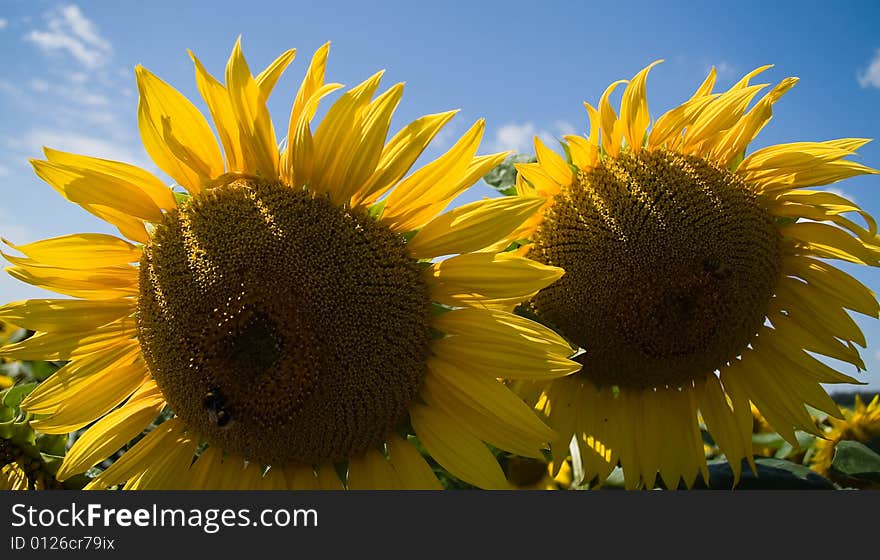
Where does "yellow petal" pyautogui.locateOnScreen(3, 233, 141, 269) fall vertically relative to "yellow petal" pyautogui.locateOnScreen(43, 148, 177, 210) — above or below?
below

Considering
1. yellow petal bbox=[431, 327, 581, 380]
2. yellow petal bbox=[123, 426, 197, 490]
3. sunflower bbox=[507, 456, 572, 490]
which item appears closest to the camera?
yellow petal bbox=[431, 327, 581, 380]

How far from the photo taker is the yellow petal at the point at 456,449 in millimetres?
2748

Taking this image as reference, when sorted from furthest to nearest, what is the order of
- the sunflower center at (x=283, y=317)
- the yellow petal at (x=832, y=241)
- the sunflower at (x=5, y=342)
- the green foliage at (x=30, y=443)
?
the sunflower at (x=5, y=342) < the yellow petal at (x=832, y=241) < the green foliage at (x=30, y=443) < the sunflower center at (x=283, y=317)

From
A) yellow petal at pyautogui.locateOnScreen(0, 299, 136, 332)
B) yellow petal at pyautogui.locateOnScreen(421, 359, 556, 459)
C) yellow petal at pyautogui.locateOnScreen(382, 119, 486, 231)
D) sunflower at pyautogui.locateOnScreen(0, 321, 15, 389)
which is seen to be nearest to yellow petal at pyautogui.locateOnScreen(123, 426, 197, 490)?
yellow petal at pyautogui.locateOnScreen(0, 299, 136, 332)

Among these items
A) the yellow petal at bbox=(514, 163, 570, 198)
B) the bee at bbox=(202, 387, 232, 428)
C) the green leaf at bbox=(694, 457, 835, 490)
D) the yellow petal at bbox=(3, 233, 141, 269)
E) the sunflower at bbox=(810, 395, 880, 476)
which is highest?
the yellow petal at bbox=(514, 163, 570, 198)

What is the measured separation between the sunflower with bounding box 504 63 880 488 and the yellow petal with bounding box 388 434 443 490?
2.16 ft

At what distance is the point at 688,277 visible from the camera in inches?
121

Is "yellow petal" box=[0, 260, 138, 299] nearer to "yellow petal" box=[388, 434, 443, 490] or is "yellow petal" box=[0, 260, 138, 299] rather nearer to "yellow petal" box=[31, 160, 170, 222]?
"yellow petal" box=[31, 160, 170, 222]

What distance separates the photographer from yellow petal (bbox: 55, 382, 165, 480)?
9.84 ft

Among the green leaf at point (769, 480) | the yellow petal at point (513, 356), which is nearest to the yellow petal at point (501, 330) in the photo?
the yellow petal at point (513, 356)

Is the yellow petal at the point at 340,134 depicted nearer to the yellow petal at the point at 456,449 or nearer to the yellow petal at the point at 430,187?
the yellow petal at the point at 430,187

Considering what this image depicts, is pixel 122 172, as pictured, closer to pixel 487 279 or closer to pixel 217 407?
pixel 217 407

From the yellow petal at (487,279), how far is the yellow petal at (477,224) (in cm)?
5

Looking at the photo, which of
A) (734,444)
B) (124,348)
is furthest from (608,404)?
(124,348)
